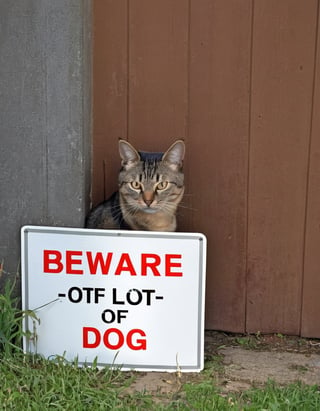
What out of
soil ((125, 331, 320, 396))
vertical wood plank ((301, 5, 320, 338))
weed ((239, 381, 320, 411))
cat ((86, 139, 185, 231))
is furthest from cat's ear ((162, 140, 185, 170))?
weed ((239, 381, 320, 411))

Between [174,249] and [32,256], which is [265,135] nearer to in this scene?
[174,249]

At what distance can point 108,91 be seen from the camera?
2912 mm

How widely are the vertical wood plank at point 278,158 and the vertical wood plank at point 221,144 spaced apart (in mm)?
46

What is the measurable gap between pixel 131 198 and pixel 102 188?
278 mm

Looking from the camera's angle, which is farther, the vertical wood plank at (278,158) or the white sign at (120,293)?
the vertical wood plank at (278,158)

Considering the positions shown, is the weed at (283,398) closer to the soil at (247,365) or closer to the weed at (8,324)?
the soil at (247,365)

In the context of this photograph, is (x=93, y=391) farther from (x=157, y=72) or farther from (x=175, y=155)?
(x=157, y=72)

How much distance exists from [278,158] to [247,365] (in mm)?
880

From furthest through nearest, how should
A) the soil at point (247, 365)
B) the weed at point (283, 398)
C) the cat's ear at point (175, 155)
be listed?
the cat's ear at point (175, 155)
the soil at point (247, 365)
the weed at point (283, 398)

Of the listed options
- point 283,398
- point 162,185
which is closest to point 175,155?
point 162,185

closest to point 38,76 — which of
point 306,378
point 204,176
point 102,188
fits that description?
point 102,188

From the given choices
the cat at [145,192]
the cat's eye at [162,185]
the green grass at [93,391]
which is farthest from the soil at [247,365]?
the cat's eye at [162,185]

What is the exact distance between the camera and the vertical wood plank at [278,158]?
9.13 ft

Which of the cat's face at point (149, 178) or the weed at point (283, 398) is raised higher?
the cat's face at point (149, 178)
